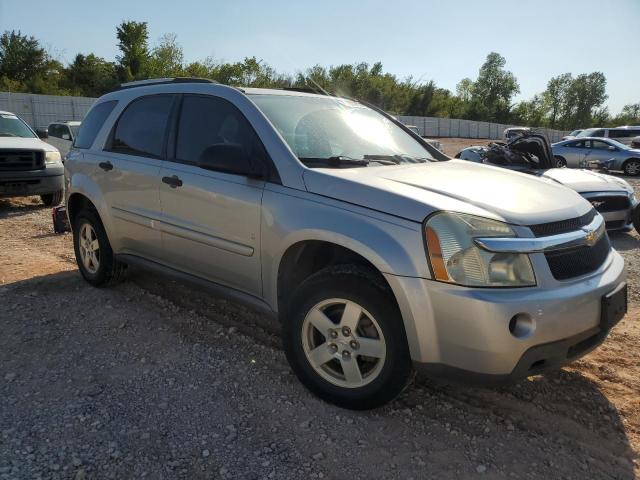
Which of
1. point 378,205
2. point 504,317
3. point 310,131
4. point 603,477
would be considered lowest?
point 603,477

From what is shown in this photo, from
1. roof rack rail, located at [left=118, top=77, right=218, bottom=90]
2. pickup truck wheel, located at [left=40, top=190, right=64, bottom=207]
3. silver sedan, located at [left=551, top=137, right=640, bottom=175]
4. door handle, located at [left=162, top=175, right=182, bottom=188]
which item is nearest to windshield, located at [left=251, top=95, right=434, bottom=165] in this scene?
roof rack rail, located at [left=118, top=77, right=218, bottom=90]

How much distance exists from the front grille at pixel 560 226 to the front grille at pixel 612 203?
16.2 feet

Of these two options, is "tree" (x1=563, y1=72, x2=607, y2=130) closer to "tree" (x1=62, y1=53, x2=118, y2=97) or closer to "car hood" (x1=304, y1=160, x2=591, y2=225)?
"tree" (x1=62, y1=53, x2=118, y2=97)

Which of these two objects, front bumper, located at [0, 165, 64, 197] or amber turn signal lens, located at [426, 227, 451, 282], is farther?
front bumper, located at [0, 165, 64, 197]

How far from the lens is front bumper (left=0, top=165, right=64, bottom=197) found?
8.73 m

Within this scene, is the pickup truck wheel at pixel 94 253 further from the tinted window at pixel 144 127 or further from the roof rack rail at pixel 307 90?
the roof rack rail at pixel 307 90

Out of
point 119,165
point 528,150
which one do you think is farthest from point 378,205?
point 528,150

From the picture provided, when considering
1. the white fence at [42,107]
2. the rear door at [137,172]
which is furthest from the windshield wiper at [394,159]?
the white fence at [42,107]

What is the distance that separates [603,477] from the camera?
2391 millimetres

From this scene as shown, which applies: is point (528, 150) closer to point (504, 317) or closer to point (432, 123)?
point (504, 317)

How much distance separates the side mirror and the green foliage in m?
1.48

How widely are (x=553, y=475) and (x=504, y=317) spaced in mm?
774

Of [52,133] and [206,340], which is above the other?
[52,133]

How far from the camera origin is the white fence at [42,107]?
27.9 m
